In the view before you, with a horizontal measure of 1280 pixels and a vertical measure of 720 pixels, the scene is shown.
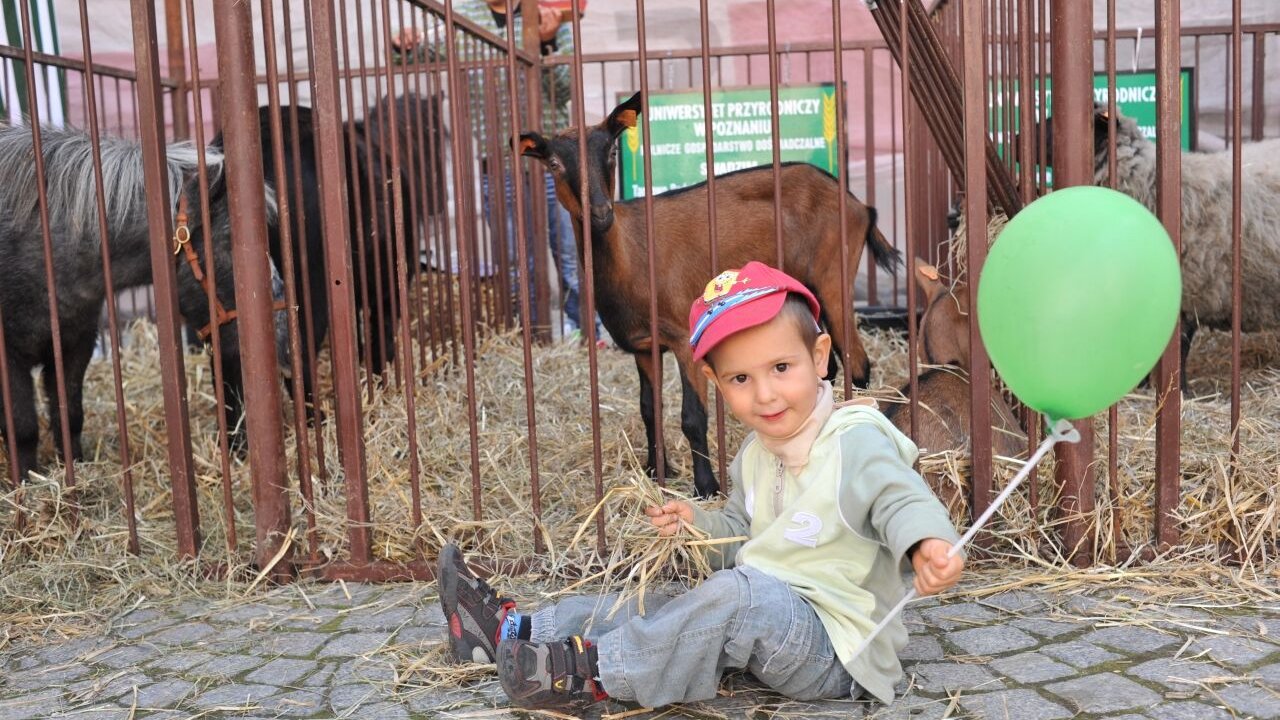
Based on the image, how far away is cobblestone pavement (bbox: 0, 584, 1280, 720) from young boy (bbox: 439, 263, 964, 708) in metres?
0.12

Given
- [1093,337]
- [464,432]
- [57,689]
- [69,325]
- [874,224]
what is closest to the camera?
[1093,337]

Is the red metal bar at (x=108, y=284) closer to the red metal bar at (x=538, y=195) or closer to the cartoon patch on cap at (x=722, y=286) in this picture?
the cartoon patch on cap at (x=722, y=286)

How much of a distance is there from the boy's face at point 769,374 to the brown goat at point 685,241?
90cm

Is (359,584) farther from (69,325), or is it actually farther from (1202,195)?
(1202,195)

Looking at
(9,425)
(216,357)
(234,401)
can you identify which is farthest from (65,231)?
(216,357)

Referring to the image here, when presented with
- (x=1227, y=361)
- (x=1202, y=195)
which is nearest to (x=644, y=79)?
(x=1202, y=195)

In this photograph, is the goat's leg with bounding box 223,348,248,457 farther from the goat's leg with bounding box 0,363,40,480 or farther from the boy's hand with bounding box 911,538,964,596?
the boy's hand with bounding box 911,538,964,596

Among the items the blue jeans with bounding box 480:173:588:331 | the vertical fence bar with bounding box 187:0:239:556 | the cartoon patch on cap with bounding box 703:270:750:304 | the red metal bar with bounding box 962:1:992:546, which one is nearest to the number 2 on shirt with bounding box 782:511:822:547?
the cartoon patch on cap with bounding box 703:270:750:304

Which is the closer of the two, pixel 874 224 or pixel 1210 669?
pixel 1210 669

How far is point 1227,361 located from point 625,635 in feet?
18.0

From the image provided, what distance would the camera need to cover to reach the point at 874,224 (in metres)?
5.95

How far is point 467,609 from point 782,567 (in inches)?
30.9

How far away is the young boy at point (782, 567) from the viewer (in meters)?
2.40

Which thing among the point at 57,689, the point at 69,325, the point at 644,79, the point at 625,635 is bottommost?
the point at 57,689
